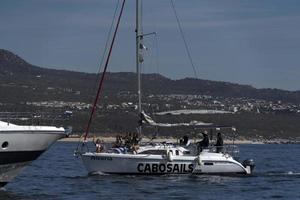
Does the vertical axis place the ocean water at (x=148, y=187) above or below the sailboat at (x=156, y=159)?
below

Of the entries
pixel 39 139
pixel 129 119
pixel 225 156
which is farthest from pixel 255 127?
pixel 39 139

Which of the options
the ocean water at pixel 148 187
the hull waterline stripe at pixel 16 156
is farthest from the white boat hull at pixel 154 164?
the hull waterline stripe at pixel 16 156

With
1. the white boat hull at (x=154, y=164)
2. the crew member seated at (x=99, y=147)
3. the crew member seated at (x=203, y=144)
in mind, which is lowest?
the white boat hull at (x=154, y=164)

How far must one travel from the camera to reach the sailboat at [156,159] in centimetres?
4619

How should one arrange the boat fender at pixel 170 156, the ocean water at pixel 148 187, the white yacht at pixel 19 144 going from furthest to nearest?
the boat fender at pixel 170 156, the ocean water at pixel 148 187, the white yacht at pixel 19 144

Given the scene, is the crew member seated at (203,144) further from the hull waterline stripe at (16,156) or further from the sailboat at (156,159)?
the hull waterline stripe at (16,156)

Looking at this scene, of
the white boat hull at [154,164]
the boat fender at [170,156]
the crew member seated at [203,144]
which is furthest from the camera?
the crew member seated at [203,144]

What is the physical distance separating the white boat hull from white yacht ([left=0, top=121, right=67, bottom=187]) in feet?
28.2

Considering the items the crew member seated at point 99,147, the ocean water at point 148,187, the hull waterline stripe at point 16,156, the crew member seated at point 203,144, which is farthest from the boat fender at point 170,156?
the hull waterline stripe at point 16,156

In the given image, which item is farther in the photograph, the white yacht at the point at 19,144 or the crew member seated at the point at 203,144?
the crew member seated at the point at 203,144

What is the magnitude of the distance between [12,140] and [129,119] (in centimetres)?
13275

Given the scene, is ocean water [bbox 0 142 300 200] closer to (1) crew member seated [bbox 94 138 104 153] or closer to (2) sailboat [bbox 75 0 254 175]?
(2) sailboat [bbox 75 0 254 175]

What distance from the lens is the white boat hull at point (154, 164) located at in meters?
46.1

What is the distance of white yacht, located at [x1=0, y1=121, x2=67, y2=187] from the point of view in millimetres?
35625
